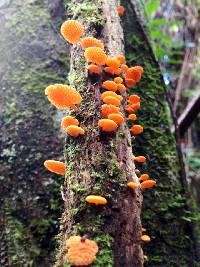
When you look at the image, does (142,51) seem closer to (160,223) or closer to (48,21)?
(48,21)

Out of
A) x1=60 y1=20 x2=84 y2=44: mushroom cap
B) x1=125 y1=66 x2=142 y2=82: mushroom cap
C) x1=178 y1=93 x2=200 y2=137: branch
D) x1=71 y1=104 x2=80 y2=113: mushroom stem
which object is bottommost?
x1=71 y1=104 x2=80 y2=113: mushroom stem

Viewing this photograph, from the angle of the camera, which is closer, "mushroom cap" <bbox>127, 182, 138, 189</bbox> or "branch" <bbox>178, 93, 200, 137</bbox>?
"mushroom cap" <bbox>127, 182, 138, 189</bbox>

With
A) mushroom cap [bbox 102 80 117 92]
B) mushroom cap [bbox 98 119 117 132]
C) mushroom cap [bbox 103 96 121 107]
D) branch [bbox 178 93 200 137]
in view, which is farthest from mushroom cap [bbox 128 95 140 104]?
branch [bbox 178 93 200 137]

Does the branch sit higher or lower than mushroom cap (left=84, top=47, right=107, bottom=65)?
higher

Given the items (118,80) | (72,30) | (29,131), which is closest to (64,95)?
(118,80)

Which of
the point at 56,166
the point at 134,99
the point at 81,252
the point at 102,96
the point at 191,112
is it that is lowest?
the point at 81,252

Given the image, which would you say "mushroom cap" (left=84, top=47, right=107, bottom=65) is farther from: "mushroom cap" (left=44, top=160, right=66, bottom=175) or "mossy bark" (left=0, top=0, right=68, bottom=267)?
"mossy bark" (left=0, top=0, right=68, bottom=267)

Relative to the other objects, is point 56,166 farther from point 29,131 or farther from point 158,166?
point 158,166

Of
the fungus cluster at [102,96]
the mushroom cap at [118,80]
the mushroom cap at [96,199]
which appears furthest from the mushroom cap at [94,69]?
the mushroom cap at [96,199]
